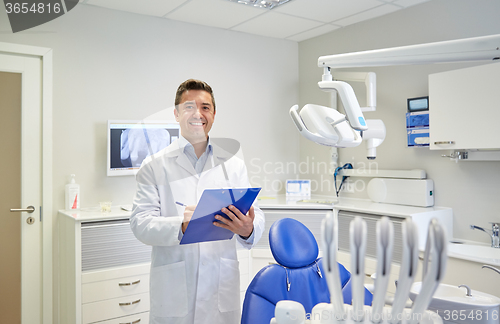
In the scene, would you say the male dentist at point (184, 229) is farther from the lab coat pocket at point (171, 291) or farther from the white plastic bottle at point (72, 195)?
the white plastic bottle at point (72, 195)

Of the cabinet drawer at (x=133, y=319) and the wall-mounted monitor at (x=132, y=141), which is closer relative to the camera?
the cabinet drawer at (x=133, y=319)

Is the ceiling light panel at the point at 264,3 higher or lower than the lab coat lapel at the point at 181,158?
higher

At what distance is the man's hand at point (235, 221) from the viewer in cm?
151

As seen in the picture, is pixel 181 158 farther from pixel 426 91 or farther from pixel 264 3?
pixel 426 91

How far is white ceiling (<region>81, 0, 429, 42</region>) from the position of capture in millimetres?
3062

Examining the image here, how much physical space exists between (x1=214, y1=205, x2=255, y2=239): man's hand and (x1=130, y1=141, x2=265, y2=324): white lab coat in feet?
0.36

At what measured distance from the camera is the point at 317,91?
3938mm

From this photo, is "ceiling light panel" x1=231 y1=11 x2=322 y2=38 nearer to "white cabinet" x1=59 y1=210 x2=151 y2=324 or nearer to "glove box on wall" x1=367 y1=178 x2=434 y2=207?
"glove box on wall" x1=367 y1=178 x2=434 y2=207

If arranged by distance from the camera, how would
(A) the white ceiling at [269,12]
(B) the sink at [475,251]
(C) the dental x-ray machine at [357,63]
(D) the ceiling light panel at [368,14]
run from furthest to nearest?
(D) the ceiling light panel at [368,14] < (A) the white ceiling at [269,12] < (B) the sink at [475,251] < (C) the dental x-ray machine at [357,63]

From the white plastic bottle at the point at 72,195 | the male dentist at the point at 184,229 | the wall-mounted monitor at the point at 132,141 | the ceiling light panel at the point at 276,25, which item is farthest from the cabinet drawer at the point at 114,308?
the ceiling light panel at the point at 276,25

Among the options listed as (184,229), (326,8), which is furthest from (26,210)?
(326,8)

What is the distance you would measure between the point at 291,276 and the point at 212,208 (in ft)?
1.53

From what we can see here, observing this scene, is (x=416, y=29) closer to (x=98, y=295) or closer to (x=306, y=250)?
(x=306, y=250)

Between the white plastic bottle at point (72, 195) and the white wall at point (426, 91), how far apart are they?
2173 mm
